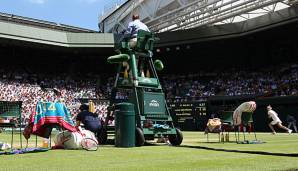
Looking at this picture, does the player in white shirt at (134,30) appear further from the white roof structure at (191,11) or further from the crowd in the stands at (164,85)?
the crowd in the stands at (164,85)

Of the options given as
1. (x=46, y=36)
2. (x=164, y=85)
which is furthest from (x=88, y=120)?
(x=164, y=85)

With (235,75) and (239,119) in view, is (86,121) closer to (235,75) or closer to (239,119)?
(239,119)

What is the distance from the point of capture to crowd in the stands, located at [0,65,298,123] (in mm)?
40969

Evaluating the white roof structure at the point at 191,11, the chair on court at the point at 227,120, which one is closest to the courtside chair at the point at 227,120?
the chair on court at the point at 227,120

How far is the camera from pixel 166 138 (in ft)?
42.9

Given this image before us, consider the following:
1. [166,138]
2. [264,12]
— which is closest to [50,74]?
[264,12]

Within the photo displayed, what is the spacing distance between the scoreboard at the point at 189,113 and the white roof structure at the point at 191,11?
27.0 feet

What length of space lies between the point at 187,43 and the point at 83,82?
13.5 meters

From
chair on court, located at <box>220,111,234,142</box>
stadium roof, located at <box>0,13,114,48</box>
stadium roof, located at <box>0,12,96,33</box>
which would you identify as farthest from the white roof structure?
chair on court, located at <box>220,111,234,142</box>

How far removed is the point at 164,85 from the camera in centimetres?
5056

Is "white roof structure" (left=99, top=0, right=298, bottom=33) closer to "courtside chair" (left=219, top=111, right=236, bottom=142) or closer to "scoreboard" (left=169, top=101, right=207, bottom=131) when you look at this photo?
"scoreboard" (left=169, top=101, right=207, bottom=131)

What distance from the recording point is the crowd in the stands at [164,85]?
41.0 metres

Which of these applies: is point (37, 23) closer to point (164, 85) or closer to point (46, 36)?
point (46, 36)

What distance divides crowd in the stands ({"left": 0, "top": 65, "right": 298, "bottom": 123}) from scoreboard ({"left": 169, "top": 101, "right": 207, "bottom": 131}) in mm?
4778
